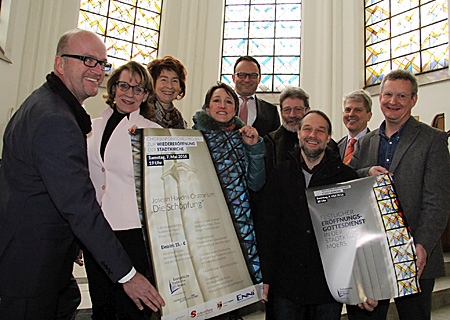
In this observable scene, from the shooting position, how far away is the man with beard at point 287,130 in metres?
2.33

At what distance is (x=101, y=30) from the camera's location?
294 inches

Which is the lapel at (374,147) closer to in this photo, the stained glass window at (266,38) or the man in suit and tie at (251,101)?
the man in suit and tie at (251,101)

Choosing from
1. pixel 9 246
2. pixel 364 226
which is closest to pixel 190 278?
pixel 9 246

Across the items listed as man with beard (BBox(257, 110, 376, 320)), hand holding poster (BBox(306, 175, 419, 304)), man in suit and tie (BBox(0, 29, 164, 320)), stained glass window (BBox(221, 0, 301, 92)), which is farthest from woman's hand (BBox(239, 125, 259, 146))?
stained glass window (BBox(221, 0, 301, 92))

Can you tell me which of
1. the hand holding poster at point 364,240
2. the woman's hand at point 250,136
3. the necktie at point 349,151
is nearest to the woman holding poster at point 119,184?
the woman's hand at point 250,136

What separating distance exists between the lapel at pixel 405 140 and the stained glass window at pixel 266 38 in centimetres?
612

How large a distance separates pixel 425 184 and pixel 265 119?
4.88 feet

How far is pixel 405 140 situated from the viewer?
189 centimetres

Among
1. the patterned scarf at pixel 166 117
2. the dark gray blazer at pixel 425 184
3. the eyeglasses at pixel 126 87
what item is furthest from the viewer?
the patterned scarf at pixel 166 117

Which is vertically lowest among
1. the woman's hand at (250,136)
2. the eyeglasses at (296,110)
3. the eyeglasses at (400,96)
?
the woman's hand at (250,136)

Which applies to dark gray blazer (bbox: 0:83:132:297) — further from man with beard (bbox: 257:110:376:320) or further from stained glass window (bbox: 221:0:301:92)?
stained glass window (bbox: 221:0:301:92)

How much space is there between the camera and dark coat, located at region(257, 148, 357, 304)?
1792 millimetres

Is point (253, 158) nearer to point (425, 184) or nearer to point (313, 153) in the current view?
point (313, 153)

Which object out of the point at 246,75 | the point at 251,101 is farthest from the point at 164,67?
the point at 251,101
